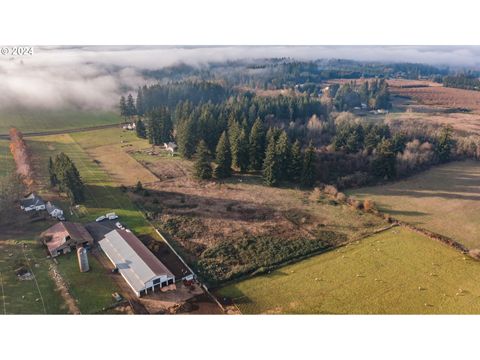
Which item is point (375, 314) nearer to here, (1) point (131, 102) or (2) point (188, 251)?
(2) point (188, 251)

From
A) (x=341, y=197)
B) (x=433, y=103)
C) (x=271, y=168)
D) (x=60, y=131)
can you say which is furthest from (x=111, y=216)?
(x=433, y=103)

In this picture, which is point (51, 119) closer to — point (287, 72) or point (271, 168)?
point (271, 168)

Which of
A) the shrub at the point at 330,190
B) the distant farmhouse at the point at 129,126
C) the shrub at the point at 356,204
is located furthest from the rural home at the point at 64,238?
the distant farmhouse at the point at 129,126

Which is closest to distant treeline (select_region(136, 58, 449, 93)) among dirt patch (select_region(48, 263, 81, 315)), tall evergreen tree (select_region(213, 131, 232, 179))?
tall evergreen tree (select_region(213, 131, 232, 179))

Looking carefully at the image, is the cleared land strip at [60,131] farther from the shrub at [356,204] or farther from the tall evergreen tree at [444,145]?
the tall evergreen tree at [444,145]

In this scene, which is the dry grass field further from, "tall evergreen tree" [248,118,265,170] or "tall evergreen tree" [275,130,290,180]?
"tall evergreen tree" [275,130,290,180]

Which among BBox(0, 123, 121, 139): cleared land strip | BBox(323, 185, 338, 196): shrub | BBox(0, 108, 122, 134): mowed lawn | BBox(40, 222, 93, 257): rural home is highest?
BBox(0, 108, 122, 134): mowed lawn
